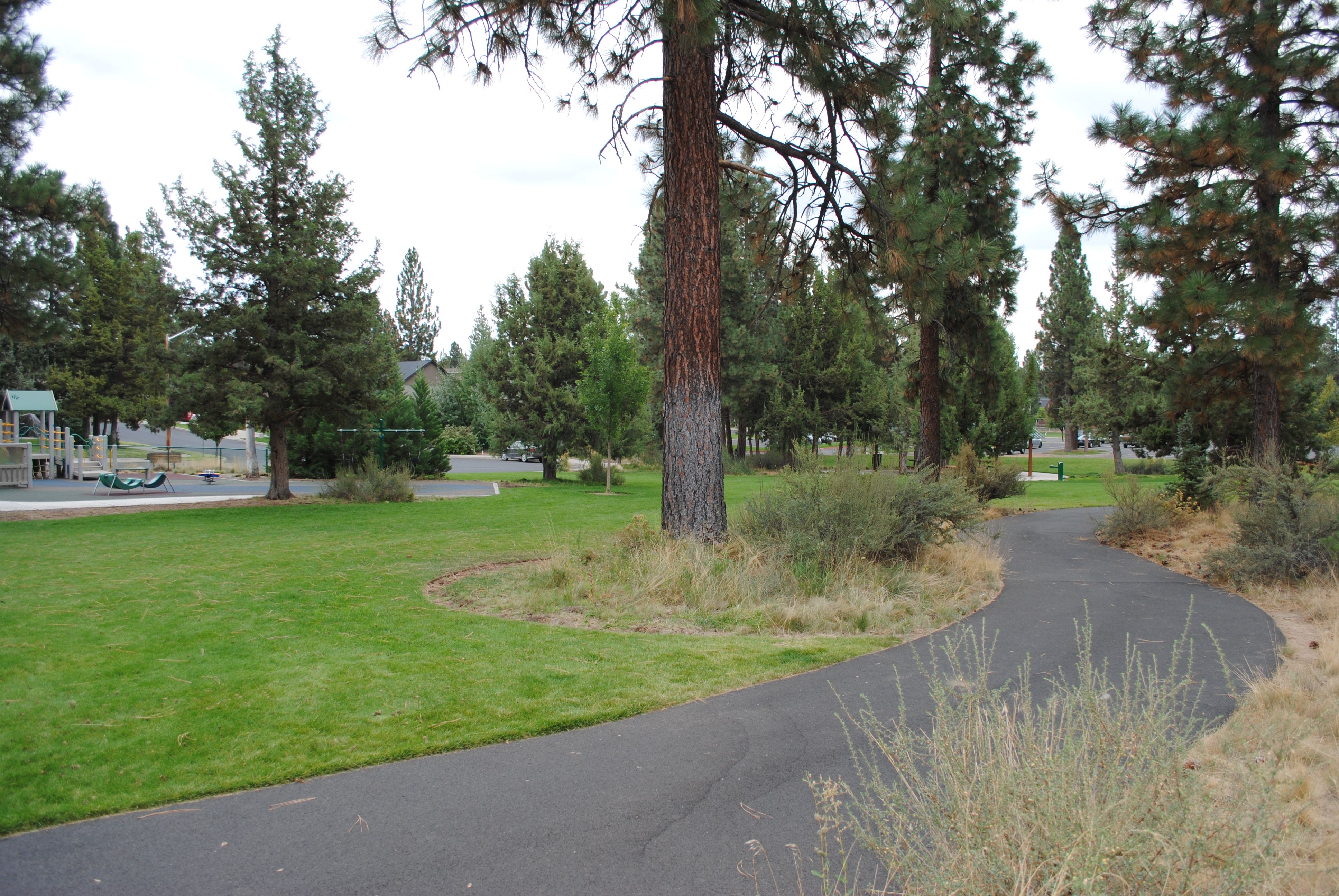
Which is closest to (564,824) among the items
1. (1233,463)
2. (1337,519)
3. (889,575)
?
(889,575)

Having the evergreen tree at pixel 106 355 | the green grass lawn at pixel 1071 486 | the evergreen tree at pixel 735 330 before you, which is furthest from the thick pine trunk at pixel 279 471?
the evergreen tree at pixel 106 355

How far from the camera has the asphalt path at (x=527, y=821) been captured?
3.17m

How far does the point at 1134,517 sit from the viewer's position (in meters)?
13.9

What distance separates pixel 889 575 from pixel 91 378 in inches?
1732

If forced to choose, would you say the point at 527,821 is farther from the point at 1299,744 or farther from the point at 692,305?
the point at 692,305

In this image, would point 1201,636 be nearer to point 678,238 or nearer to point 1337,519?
point 1337,519

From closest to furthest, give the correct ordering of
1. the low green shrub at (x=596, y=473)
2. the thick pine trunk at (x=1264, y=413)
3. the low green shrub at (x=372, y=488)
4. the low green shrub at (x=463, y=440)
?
the thick pine trunk at (x=1264, y=413) → the low green shrub at (x=372, y=488) → the low green shrub at (x=596, y=473) → the low green shrub at (x=463, y=440)

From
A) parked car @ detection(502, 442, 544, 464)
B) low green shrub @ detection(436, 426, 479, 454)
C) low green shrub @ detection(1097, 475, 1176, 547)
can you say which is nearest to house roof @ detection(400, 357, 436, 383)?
low green shrub @ detection(436, 426, 479, 454)

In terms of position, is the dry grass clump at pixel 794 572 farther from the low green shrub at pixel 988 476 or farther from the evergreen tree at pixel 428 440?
the evergreen tree at pixel 428 440

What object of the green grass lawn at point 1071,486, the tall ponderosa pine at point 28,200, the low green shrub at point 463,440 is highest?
the tall ponderosa pine at point 28,200

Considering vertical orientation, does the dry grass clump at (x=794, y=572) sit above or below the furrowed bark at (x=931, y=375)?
below

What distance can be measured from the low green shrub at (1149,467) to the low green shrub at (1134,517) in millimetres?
23223

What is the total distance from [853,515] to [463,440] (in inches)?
1833

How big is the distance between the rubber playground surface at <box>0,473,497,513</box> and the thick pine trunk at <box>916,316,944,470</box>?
12.5 metres
